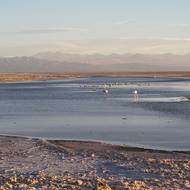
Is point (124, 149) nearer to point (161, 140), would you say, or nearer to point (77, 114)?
point (161, 140)

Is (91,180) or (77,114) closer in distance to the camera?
(91,180)

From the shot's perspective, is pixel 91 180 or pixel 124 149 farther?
pixel 124 149

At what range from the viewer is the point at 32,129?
80.9ft

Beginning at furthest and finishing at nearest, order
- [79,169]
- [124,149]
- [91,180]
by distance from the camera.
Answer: [124,149], [79,169], [91,180]

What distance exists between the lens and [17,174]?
1225 centimetres

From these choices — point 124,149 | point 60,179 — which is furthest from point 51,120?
point 60,179

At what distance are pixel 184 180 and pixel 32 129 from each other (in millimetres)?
14259

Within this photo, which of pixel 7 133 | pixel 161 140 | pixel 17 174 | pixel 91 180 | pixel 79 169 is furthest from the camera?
pixel 7 133

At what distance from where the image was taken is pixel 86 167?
13.5 meters

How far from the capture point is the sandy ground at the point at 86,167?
430 inches

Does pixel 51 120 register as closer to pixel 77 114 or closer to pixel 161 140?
pixel 77 114

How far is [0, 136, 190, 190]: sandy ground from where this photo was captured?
10914 millimetres

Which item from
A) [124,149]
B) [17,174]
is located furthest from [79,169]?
[124,149]

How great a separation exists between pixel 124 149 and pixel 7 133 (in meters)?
7.66
